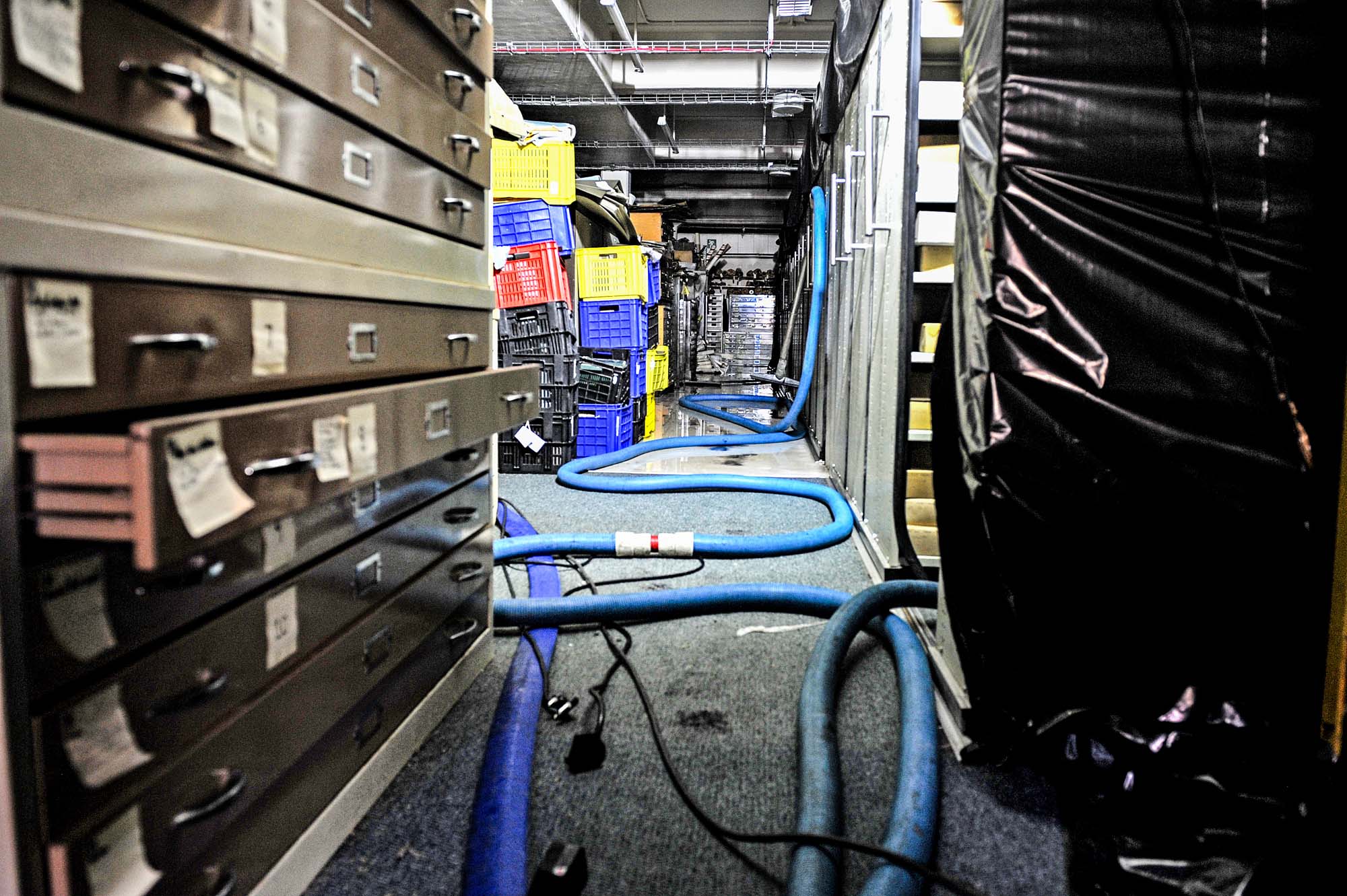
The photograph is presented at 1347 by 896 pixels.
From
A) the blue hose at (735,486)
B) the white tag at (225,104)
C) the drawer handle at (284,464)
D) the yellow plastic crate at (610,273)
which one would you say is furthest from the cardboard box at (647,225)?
the drawer handle at (284,464)

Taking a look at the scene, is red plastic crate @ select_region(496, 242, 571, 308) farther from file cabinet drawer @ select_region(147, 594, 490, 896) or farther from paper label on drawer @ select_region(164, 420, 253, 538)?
paper label on drawer @ select_region(164, 420, 253, 538)

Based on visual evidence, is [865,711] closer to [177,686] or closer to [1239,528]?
[1239,528]

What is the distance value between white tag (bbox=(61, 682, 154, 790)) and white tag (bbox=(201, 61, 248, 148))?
22.4 inches

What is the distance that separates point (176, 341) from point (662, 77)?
263 inches

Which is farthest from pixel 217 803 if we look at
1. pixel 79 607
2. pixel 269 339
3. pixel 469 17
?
pixel 469 17

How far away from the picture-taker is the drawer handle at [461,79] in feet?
4.76

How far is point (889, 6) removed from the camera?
250cm

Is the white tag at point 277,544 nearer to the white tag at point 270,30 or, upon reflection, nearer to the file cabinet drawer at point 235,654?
the file cabinet drawer at point 235,654

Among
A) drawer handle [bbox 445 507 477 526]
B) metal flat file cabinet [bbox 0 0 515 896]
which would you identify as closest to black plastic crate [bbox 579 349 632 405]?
drawer handle [bbox 445 507 477 526]

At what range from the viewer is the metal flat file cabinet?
63 cm

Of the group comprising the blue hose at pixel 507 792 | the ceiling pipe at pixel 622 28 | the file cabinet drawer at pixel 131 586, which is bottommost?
the blue hose at pixel 507 792

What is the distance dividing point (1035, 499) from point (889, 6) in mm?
1917

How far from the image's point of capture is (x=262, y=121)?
918 millimetres

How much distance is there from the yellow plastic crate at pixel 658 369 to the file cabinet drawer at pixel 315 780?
4.25 metres
